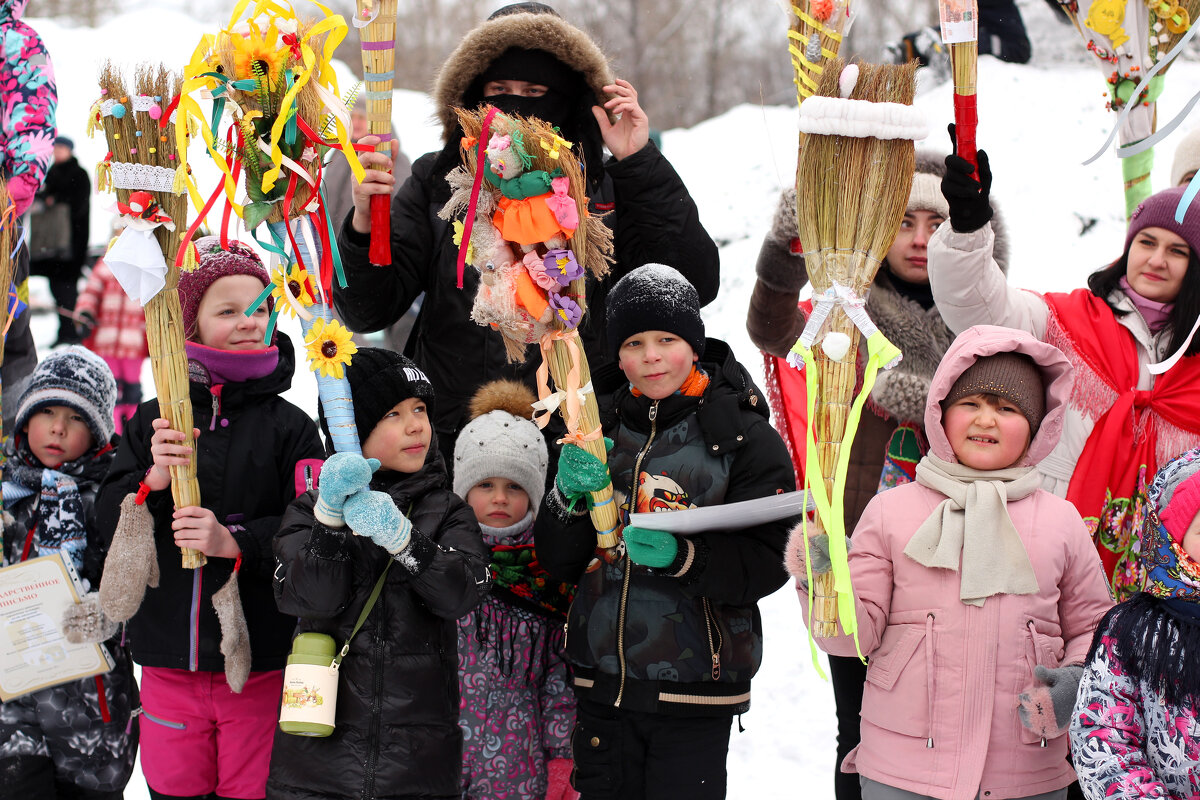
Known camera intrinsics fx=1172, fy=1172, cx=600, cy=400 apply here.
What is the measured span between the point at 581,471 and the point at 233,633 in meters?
1.01

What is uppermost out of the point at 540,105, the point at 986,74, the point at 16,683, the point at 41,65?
the point at 986,74

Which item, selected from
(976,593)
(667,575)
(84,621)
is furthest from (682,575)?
(84,621)

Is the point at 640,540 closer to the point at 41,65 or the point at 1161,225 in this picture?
the point at 1161,225

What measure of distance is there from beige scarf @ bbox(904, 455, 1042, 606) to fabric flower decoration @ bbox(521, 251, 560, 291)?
3.30 feet

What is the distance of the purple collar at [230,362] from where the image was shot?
10.5 feet

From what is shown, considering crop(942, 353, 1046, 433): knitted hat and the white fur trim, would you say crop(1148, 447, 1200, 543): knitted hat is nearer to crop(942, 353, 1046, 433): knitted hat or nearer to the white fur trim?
crop(942, 353, 1046, 433): knitted hat

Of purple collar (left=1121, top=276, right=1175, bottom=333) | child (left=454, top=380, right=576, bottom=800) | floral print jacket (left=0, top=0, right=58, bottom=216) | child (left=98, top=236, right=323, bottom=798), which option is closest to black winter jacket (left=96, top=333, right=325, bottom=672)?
child (left=98, top=236, right=323, bottom=798)

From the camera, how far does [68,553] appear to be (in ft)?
11.2

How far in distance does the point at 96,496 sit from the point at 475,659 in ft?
4.07

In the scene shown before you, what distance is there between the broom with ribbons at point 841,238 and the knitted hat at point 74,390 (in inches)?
87.1

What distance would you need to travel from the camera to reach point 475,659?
3270 millimetres

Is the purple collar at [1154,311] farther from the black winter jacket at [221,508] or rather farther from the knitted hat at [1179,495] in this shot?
the black winter jacket at [221,508]

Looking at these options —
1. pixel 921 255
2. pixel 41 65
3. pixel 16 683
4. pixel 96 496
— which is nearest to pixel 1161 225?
pixel 921 255

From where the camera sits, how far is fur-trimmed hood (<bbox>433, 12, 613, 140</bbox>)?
3.33m
